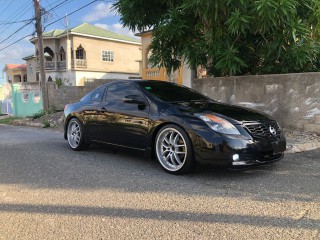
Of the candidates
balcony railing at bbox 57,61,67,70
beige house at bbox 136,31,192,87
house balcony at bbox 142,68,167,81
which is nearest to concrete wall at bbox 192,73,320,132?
beige house at bbox 136,31,192,87

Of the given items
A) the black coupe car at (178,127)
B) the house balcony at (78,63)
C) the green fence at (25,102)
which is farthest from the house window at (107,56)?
the black coupe car at (178,127)

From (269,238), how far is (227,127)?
194 centimetres

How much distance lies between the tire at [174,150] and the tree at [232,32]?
3.32 meters

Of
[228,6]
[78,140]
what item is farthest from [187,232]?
[228,6]

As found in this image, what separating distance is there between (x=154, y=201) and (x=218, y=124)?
1438mm

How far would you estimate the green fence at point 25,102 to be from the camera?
63.1 feet

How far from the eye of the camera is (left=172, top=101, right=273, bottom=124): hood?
4945mm

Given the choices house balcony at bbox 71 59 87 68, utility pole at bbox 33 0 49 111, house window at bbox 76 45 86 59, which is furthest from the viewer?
house window at bbox 76 45 86 59

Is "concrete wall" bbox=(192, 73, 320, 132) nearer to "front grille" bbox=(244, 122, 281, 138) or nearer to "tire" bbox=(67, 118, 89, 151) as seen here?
"front grille" bbox=(244, 122, 281, 138)

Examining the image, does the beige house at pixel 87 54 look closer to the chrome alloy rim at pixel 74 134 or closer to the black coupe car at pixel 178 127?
the chrome alloy rim at pixel 74 134

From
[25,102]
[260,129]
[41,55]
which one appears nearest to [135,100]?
[260,129]

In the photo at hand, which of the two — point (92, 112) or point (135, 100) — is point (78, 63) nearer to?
point (92, 112)

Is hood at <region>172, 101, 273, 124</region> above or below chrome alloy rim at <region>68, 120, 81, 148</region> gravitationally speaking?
above

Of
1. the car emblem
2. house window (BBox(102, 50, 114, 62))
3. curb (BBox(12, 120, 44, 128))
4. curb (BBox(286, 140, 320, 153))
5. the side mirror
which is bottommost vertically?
curb (BBox(12, 120, 44, 128))
